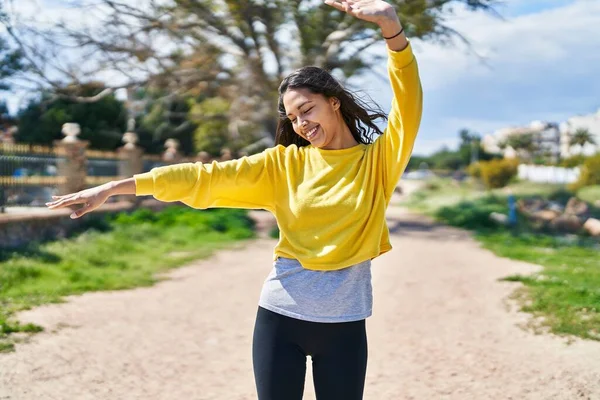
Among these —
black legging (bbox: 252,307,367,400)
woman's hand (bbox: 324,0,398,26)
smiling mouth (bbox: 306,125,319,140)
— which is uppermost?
woman's hand (bbox: 324,0,398,26)

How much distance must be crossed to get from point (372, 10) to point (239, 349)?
4.05 metres

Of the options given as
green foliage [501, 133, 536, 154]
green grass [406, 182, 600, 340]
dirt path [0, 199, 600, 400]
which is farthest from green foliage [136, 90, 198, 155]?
green foliage [501, 133, 536, 154]

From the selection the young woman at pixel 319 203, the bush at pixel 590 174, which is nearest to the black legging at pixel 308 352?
the young woman at pixel 319 203

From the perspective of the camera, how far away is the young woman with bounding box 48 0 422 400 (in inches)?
83.0

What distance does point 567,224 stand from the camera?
16.2 meters

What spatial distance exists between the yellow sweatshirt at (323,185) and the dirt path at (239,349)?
7.81 feet

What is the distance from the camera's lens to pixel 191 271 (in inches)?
392

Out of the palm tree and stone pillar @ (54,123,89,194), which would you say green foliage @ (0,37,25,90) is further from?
the palm tree

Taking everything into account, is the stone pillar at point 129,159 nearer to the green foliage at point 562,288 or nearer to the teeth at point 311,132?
the green foliage at point 562,288

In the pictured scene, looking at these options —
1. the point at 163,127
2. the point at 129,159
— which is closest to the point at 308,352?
the point at 129,159

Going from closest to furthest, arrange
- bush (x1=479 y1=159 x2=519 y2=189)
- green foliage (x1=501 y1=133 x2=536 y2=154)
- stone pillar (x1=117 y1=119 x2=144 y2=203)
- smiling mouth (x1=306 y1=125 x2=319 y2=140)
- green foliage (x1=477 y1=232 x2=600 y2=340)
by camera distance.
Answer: smiling mouth (x1=306 y1=125 x2=319 y2=140) < green foliage (x1=477 y1=232 x2=600 y2=340) < stone pillar (x1=117 y1=119 x2=144 y2=203) < bush (x1=479 y1=159 x2=519 y2=189) < green foliage (x1=501 y1=133 x2=536 y2=154)

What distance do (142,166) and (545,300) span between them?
15238mm

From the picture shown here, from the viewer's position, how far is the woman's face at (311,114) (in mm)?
2240

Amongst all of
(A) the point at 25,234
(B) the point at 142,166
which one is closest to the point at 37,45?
(B) the point at 142,166
